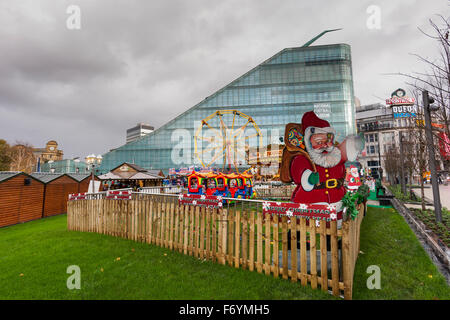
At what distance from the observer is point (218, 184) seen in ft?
46.5

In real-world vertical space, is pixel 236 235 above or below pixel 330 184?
below

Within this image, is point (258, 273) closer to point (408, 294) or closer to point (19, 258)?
point (408, 294)

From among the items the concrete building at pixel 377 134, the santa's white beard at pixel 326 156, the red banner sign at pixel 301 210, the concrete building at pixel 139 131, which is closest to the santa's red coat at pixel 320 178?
the santa's white beard at pixel 326 156

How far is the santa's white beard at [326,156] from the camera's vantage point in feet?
21.0

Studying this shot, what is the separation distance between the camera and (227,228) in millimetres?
4453

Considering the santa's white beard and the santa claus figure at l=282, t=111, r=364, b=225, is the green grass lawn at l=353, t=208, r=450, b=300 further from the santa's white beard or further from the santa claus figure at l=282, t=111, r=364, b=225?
the santa's white beard

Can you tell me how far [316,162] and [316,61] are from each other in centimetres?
6687

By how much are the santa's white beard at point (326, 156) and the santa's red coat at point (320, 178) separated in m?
0.14

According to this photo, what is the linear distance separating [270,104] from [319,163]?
58.8m

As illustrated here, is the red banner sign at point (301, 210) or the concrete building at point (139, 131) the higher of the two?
the concrete building at point (139, 131)

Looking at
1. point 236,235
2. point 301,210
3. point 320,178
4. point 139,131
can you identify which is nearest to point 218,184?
point 320,178

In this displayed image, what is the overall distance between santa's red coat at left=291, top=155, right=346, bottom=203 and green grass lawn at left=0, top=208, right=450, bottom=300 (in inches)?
60.0

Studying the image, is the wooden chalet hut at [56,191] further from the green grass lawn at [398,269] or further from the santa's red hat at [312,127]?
the green grass lawn at [398,269]

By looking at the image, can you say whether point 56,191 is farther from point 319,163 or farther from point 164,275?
point 319,163
